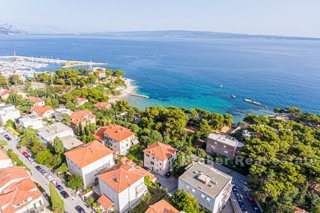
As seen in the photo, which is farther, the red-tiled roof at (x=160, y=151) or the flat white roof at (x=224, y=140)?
the flat white roof at (x=224, y=140)

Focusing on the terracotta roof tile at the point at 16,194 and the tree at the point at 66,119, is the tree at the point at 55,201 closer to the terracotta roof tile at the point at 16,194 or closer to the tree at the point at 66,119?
the terracotta roof tile at the point at 16,194

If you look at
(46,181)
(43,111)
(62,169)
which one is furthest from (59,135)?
(43,111)

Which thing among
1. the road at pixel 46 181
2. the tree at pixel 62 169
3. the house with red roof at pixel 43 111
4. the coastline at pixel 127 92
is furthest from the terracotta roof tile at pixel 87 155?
the coastline at pixel 127 92

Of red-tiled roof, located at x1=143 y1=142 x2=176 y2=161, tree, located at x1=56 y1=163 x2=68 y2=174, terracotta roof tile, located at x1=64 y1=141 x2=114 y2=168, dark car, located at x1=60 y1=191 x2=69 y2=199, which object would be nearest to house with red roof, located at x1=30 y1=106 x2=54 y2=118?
tree, located at x1=56 y1=163 x2=68 y2=174

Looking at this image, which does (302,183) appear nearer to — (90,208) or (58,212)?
(90,208)

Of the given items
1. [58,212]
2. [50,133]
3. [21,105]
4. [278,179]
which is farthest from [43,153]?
[278,179]

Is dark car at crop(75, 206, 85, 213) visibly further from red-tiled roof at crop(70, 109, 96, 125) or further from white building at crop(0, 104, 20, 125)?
white building at crop(0, 104, 20, 125)

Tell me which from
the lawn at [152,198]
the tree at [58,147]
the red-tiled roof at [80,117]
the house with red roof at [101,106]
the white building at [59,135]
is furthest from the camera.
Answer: the house with red roof at [101,106]
